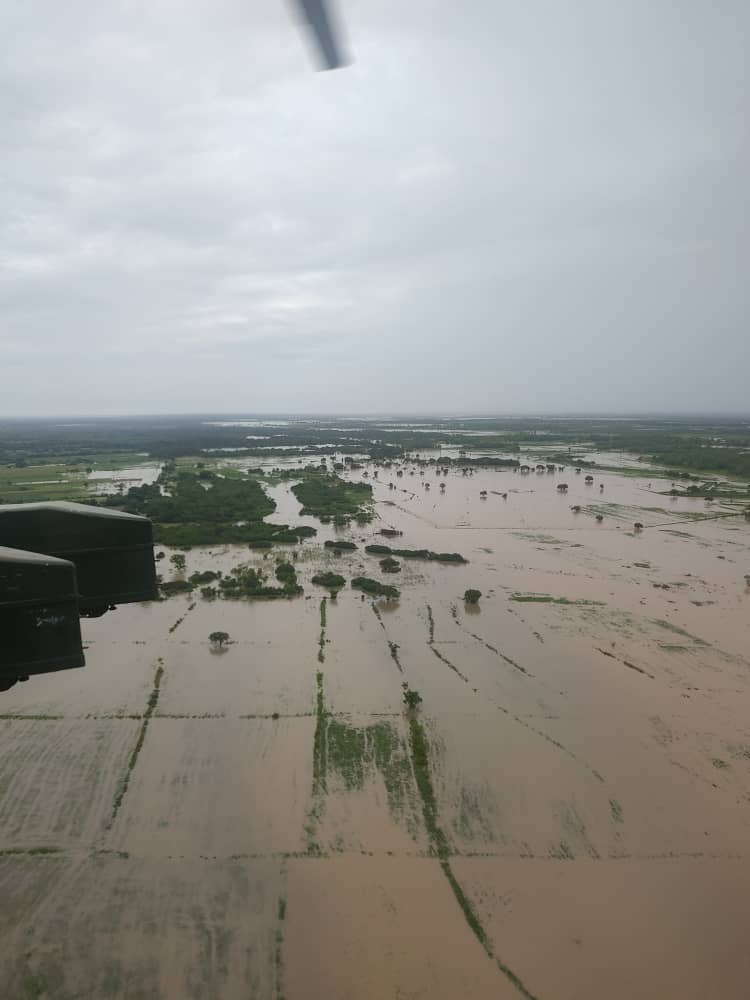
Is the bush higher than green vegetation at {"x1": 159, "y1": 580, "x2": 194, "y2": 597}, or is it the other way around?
green vegetation at {"x1": 159, "y1": 580, "x2": 194, "y2": 597}

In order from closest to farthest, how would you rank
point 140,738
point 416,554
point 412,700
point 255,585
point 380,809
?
point 380,809
point 140,738
point 412,700
point 255,585
point 416,554

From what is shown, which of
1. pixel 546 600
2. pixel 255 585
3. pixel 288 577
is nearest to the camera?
pixel 546 600

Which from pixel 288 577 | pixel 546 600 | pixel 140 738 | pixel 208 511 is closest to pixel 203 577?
pixel 288 577

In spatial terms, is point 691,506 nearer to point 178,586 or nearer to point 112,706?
point 178,586

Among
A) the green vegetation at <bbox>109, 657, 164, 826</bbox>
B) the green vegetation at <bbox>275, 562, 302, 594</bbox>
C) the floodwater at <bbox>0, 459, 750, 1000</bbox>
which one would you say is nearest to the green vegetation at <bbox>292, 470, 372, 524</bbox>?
the green vegetation at <bbox>275, 562, 302, 594</bbox>

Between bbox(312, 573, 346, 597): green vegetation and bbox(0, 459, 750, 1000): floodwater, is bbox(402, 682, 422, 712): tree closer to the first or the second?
bbox(0, 459, 750, 1000): floodwater

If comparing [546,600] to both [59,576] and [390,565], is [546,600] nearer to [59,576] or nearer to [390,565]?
[390,565]

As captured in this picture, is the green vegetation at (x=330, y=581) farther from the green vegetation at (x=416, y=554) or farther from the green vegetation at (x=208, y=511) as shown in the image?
the green vegetation at (x=208, y=511)
